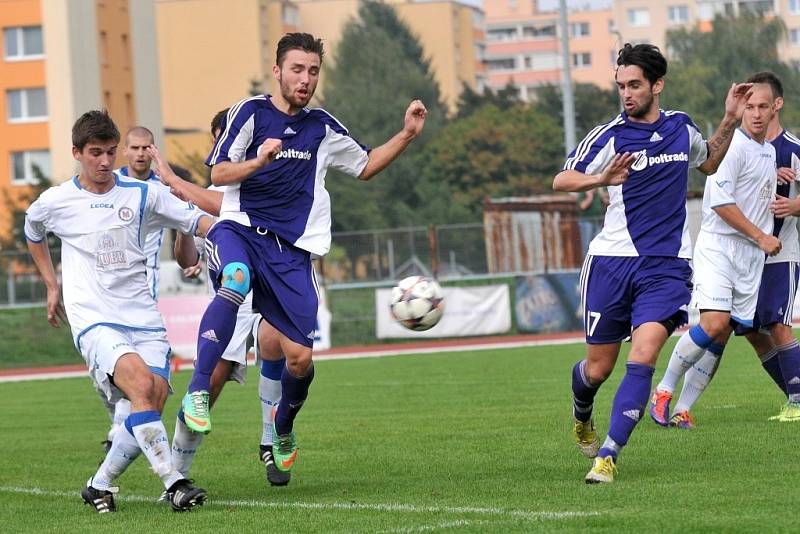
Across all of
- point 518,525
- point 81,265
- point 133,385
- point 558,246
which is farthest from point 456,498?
point 558,246

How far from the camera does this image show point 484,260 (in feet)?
111

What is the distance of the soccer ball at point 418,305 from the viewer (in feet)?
30.9

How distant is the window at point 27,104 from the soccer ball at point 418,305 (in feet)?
186

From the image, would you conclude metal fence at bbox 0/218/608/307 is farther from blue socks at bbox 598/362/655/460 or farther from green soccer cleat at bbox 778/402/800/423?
blue socks at bbox 598/362/655/460

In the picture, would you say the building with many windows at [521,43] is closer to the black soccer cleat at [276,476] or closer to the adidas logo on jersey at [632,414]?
the black soccer cleat at [276,476]

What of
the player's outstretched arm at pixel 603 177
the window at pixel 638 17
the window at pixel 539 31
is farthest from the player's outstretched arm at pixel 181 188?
the window at pixel 539 31

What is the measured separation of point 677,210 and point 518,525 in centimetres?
250

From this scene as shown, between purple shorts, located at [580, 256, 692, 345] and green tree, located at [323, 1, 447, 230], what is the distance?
5544cm

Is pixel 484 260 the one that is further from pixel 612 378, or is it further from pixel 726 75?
pixel 726 75

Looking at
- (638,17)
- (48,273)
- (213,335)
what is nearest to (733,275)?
(213,335)

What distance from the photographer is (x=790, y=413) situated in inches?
428

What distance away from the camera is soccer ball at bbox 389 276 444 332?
30.9 ft

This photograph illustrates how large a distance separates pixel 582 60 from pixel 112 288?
137m

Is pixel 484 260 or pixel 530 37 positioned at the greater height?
pixel 530 37
